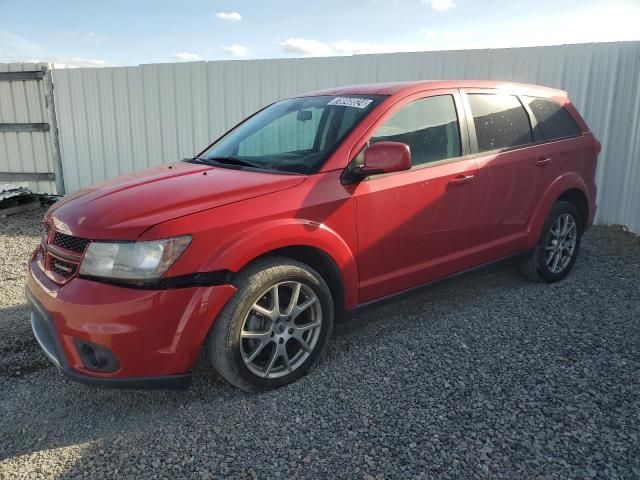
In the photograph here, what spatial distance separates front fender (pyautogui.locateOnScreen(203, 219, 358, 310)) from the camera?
8.45 ft

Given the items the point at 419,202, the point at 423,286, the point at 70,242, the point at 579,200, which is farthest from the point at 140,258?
the point at 579,200

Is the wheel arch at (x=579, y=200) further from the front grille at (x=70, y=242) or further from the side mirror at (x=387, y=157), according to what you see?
the front grille at (x=70, y=242)

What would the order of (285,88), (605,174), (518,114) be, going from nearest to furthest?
1. (518,114)
2. (605,174)
3. (285,88)

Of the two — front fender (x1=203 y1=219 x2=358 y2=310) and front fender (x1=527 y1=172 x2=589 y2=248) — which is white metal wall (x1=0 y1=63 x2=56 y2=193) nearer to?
front fender (x1=203 y1=219 x2=358 y2=310)

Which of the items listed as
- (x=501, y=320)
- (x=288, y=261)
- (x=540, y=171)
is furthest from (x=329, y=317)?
(x=540, y=171)

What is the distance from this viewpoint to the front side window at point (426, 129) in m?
3.33

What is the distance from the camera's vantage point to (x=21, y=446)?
2498mm

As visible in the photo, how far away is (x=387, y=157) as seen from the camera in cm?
292

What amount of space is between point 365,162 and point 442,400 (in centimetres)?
138

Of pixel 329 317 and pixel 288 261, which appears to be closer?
pixel 288 261

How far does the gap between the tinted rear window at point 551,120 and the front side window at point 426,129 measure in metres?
1.02

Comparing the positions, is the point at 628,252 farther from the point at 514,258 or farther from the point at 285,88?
the point at 285,88

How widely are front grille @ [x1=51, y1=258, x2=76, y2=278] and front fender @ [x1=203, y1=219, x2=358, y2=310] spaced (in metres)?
0.71

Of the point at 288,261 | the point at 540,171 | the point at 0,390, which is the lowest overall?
the point at 0,390
